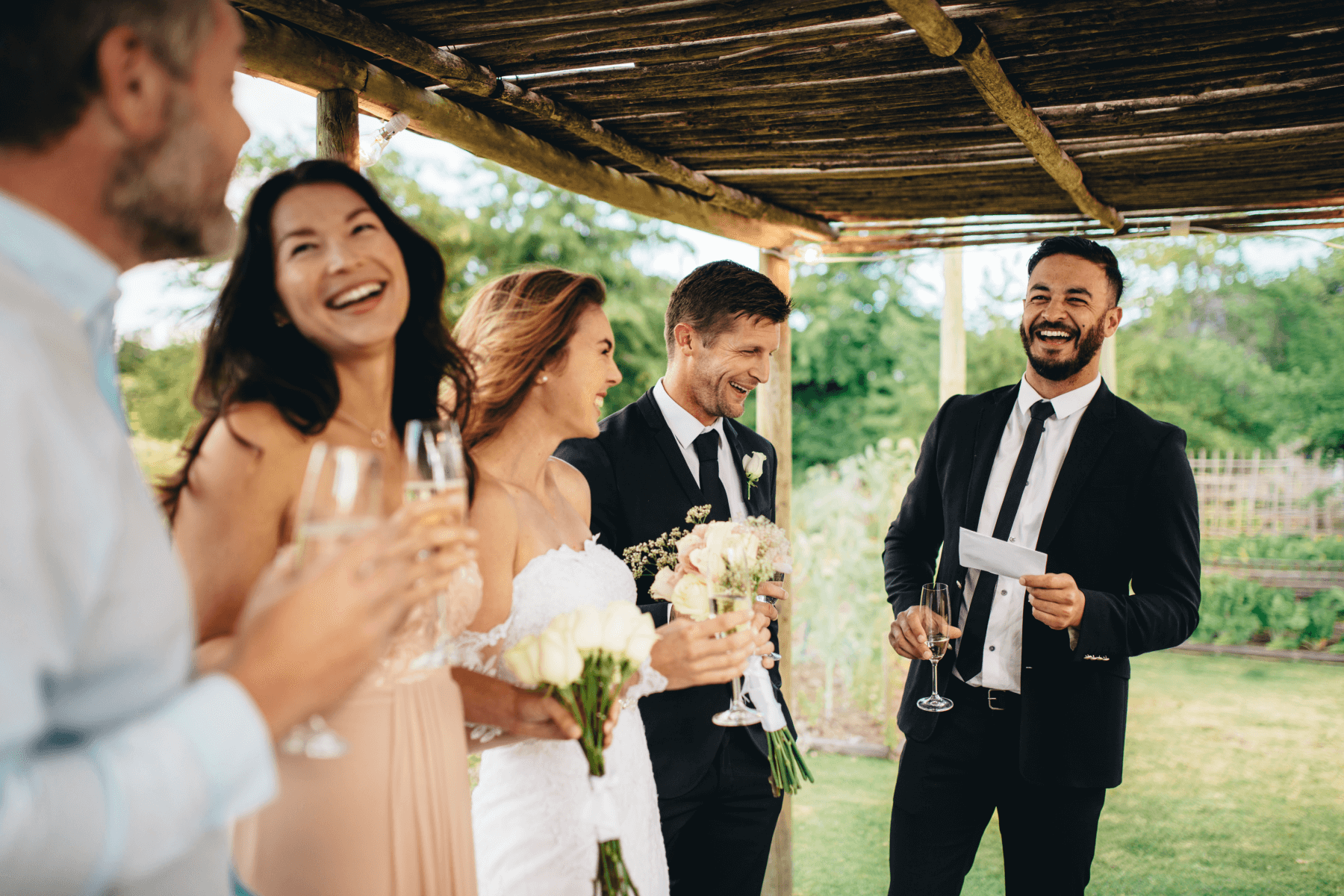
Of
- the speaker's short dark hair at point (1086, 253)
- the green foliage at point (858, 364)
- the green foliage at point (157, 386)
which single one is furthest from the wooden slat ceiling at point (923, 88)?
the green foliage at point (858, 364)

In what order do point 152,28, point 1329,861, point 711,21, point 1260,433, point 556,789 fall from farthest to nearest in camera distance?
point 1260,433 → point 1329,861 → point 711,21 → point 556,789 → point 152,28

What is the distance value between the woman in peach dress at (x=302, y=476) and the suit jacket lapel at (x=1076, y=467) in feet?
6.81

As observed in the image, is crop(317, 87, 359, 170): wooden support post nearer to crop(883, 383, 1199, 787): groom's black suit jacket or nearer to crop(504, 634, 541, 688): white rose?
crop(504, 634, 541, 688): white rose

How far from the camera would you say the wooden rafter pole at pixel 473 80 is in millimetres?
2193

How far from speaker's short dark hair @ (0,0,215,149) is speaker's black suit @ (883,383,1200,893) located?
2.81 m

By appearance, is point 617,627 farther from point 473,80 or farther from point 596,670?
point 473,80

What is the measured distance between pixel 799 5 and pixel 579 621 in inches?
63.3

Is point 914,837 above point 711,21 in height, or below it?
below

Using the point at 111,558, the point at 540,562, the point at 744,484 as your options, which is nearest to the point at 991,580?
the point at 744,484

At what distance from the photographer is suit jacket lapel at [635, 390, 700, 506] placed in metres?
3.16

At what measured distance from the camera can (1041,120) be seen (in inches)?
123

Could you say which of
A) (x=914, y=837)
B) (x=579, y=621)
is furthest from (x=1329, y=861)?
(x=579, y=621)

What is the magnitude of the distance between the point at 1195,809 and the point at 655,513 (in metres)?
4.67

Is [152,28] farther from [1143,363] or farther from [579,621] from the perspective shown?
[1143,363]
